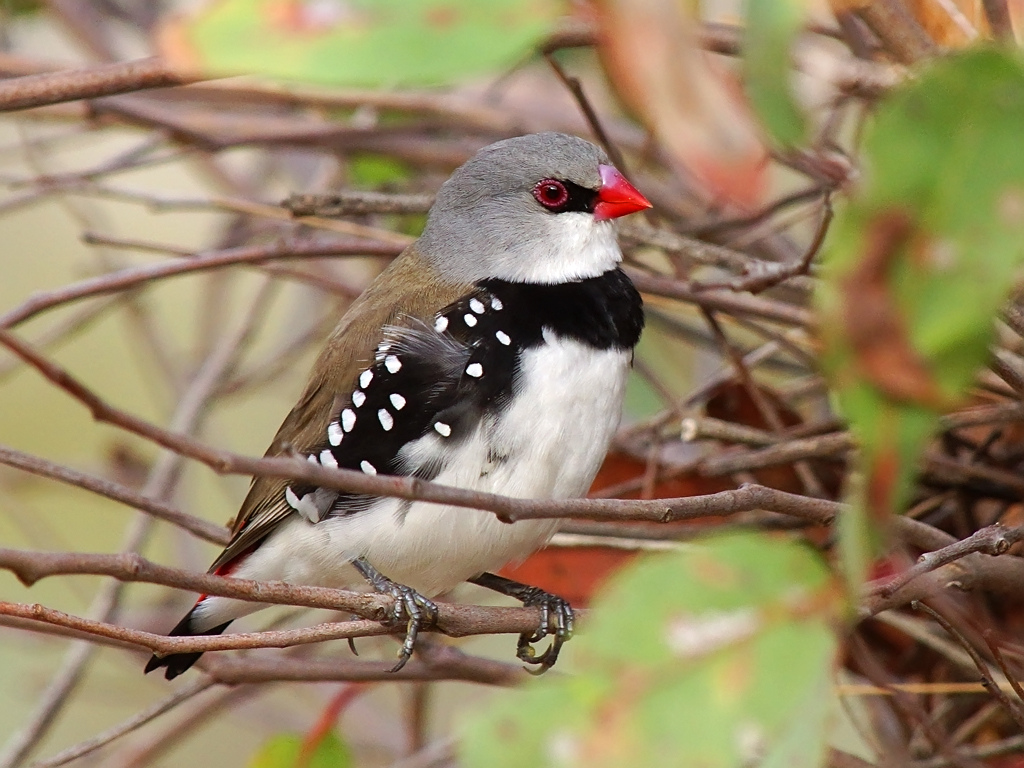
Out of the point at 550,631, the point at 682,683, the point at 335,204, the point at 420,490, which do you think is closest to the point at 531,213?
the point at 335,204

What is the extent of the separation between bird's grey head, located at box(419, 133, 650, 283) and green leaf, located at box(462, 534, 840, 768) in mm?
1605

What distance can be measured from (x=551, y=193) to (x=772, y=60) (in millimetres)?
1877

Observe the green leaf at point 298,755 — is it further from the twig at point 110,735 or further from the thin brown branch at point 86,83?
the thin brown branch at point 86,83

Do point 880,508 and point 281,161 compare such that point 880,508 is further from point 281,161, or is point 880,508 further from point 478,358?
point 281,161

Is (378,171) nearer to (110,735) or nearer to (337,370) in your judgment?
(337,370)

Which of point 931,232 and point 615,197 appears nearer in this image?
point 931,232

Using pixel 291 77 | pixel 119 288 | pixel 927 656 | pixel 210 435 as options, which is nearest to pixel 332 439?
pixel 119 288

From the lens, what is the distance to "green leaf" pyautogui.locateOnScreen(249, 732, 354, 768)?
206cm

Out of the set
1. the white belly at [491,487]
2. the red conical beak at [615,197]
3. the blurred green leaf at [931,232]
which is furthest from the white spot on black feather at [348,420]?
the blurred green leaf at [931,232]

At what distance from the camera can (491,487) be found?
2.12 m

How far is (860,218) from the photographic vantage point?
2.15 ft

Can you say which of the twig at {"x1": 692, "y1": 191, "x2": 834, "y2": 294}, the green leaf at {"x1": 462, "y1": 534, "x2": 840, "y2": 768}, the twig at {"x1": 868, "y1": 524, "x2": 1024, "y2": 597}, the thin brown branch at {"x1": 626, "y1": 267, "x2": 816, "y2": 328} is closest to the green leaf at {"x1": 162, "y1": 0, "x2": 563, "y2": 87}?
the green leaf at {"x1": 462, "y1": 534, "x2": 840, "y2": 768}

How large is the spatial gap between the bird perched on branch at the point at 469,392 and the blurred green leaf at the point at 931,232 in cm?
137

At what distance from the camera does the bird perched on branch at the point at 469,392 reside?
2.12m
